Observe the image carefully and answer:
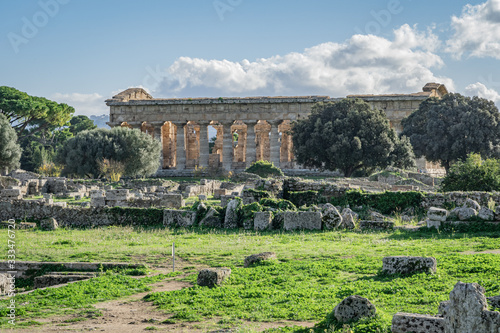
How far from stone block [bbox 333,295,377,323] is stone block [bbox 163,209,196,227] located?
39.2 ft

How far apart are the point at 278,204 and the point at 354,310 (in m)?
12.2

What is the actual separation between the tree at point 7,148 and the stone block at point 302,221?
140ft

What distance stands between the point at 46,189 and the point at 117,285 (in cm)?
2928

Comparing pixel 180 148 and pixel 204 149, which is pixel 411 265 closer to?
pixel 204 149

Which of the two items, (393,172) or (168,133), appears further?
(168,133)

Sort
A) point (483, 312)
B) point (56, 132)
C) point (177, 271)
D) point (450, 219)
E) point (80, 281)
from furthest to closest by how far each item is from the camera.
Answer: point (56, 132), point (450, 219), point (177, 271), point (80, 281), point (483, 312)

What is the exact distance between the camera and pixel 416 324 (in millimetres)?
6641

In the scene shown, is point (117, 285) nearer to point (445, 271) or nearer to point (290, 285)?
point (290, 285)

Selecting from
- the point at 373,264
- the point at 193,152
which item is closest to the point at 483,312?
the point at 373,264

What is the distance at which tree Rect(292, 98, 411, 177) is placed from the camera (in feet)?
156

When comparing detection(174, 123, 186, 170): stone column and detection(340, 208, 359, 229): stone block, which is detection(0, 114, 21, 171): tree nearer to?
detection(174, 123, 186, 170): stone column

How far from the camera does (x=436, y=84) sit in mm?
69375

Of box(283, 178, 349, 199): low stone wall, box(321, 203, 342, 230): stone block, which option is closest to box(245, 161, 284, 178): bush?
box(283, 178, 349, 199): low stone wall

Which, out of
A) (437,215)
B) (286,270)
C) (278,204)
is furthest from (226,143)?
(286,270)
